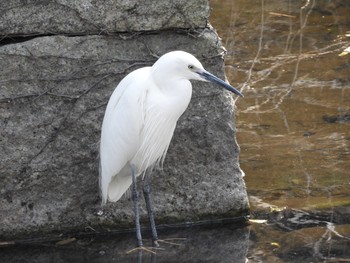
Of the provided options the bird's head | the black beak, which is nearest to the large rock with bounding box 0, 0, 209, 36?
the bird's head

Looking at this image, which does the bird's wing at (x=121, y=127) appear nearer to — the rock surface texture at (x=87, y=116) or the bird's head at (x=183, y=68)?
the bird's head at (x=183, y=68)

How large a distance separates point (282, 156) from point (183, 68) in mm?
1608

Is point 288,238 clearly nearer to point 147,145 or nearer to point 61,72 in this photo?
point 147,145

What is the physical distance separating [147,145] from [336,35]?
166 inches

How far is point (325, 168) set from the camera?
6.58m

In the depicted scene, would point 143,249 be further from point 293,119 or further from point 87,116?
point 293,119

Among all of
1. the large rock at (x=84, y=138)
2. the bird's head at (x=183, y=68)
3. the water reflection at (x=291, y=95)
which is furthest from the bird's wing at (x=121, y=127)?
the water reflection at (x=291, y=95)

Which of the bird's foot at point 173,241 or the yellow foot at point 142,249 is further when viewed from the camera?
the bird's foot at point 173,241

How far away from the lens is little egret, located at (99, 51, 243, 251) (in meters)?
5.50

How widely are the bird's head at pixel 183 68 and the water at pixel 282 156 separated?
0.94 meters

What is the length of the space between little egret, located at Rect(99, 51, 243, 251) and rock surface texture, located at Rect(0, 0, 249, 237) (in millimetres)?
261

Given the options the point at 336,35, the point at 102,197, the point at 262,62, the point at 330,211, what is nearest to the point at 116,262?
the point at 102,197

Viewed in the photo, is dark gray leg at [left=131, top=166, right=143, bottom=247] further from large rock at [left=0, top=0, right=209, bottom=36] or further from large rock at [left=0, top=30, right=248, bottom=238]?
large rock at [left=0, top=0, right=209, bottom=36]

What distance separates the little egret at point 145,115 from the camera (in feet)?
18.0
